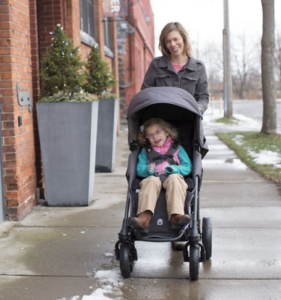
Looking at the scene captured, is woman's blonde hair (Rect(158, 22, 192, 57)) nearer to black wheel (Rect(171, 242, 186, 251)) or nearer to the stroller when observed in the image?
the stroller

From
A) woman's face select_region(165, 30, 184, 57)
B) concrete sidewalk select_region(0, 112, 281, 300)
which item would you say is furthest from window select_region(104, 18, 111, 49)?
woman's face select_region(165, 30, 184, 57)

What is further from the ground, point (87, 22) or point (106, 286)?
point (87, 22)

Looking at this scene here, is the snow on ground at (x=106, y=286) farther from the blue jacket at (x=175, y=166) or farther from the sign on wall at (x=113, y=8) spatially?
the sign on wall at (x=113, y=8)

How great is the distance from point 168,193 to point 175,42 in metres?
1.52

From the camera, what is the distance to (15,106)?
5309mm

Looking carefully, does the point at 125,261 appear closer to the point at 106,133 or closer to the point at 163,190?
the point at 163,190

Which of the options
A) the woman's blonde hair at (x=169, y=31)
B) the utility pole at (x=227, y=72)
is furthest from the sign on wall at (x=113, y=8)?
the utility pole at (x=227, y=72)

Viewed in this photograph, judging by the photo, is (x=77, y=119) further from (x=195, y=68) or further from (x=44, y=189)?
(x=195, y=68)

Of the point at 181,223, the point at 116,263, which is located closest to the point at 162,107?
the point at 181,223

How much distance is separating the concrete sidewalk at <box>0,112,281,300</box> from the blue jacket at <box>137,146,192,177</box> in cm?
79

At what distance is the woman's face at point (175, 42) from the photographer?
4418 millimetres

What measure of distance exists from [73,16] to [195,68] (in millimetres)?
4416

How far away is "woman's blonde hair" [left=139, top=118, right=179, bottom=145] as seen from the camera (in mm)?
4199

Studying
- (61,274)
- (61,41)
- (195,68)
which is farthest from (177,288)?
(61,41)
